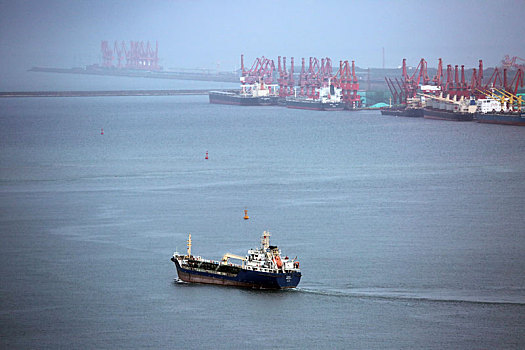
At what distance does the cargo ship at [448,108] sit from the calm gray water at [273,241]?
4242 cm

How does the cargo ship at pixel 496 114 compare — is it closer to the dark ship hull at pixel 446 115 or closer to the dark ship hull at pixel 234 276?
the dark ship hull at pixel 446 115

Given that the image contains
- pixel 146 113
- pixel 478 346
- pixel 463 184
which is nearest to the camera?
pixel 478 346

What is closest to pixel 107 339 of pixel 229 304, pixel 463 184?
pixel 229 304

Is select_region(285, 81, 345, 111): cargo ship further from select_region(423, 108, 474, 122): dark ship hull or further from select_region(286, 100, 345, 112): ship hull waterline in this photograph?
select_region(423, 108, 474, 122): dark ship hull

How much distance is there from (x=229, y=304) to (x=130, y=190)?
1284 inches

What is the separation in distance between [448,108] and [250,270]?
11612 centimetres

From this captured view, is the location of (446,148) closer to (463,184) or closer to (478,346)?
(463,184)

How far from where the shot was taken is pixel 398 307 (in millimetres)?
41969

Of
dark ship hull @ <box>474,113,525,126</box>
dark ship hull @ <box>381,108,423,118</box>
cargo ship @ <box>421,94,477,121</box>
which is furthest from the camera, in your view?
dark ship hull @ <box>381,108,423,118</box>

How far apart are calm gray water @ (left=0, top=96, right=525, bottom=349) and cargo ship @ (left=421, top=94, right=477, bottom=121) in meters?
42.4

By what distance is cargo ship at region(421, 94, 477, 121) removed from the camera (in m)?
150

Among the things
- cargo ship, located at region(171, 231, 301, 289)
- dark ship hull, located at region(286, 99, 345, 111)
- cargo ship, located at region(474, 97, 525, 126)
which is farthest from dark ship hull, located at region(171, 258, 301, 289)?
dark ship hull, located at region(286, 99, 345, 111)

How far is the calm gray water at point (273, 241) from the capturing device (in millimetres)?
39781

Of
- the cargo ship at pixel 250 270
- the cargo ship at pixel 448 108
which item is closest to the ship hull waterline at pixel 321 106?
the cargo ship at pixel 448 108
